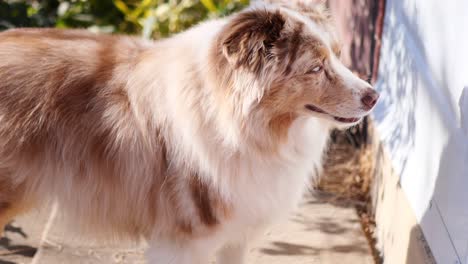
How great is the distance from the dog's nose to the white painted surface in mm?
362

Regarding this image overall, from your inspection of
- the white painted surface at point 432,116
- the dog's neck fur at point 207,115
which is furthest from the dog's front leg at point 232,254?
the white painted surface at point 432,116

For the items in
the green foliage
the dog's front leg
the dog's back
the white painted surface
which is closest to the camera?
the white painted surface

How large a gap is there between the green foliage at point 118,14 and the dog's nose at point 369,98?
3126mm

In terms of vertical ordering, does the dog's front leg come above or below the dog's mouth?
below

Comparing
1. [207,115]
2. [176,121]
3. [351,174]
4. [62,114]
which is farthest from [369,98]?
[351,174]

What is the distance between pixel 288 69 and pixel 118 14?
4060mm

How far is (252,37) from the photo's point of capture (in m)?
2.56

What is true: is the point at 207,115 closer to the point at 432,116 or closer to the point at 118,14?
the point at 432,116

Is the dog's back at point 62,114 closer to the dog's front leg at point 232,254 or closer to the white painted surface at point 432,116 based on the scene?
the dog's front leg at point 232,254

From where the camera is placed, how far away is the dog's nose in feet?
8.95

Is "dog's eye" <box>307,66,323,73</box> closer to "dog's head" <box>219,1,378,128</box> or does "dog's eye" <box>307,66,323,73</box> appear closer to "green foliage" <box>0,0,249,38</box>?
"dog's head" <box>219,1,378,128</box>

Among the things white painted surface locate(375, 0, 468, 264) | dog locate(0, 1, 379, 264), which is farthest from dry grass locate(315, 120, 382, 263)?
dog locate(0, 1, 379, 264)

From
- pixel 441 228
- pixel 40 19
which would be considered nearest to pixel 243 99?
pixel 441 228

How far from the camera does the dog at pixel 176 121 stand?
2.70 metres
